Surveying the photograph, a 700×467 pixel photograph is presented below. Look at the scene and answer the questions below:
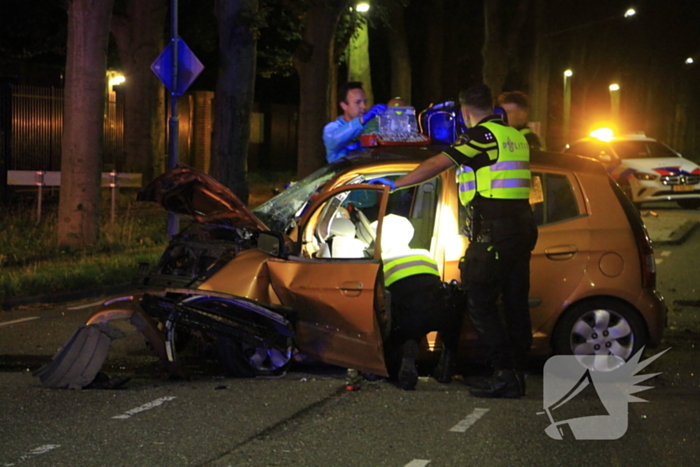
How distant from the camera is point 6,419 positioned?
582cm

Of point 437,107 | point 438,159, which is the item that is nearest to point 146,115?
point 437,107

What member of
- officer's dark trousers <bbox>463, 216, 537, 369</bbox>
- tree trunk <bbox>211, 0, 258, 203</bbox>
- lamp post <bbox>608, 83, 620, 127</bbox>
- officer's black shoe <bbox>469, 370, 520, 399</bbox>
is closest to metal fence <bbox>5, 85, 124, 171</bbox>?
tree trunk <bbox>211, 0, 258, 203</bbox>

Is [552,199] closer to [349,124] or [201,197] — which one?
[349,124]

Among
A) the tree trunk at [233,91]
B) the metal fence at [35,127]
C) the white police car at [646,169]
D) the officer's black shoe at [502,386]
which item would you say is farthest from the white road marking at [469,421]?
the metal fence at [35,127]

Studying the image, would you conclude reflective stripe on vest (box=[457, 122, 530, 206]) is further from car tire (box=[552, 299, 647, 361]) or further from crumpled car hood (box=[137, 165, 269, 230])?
crumpled car hood (box=[137, 165, 269, 230])

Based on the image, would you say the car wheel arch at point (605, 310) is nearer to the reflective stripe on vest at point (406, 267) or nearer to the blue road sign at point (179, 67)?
the reflective stripe on vest at point (406, 267)

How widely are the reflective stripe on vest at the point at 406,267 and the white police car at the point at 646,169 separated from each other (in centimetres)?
1519

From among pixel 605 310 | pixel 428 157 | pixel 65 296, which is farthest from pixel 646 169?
pixel 428 157

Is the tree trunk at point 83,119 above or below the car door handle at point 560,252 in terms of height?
above

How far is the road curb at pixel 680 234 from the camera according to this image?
52.6 ft

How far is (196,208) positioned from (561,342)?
8.62 ft

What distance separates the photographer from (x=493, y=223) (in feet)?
20.9

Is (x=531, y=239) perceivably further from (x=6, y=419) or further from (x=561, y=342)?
(x=6, y=419)

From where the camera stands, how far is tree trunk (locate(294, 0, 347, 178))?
776 inches
